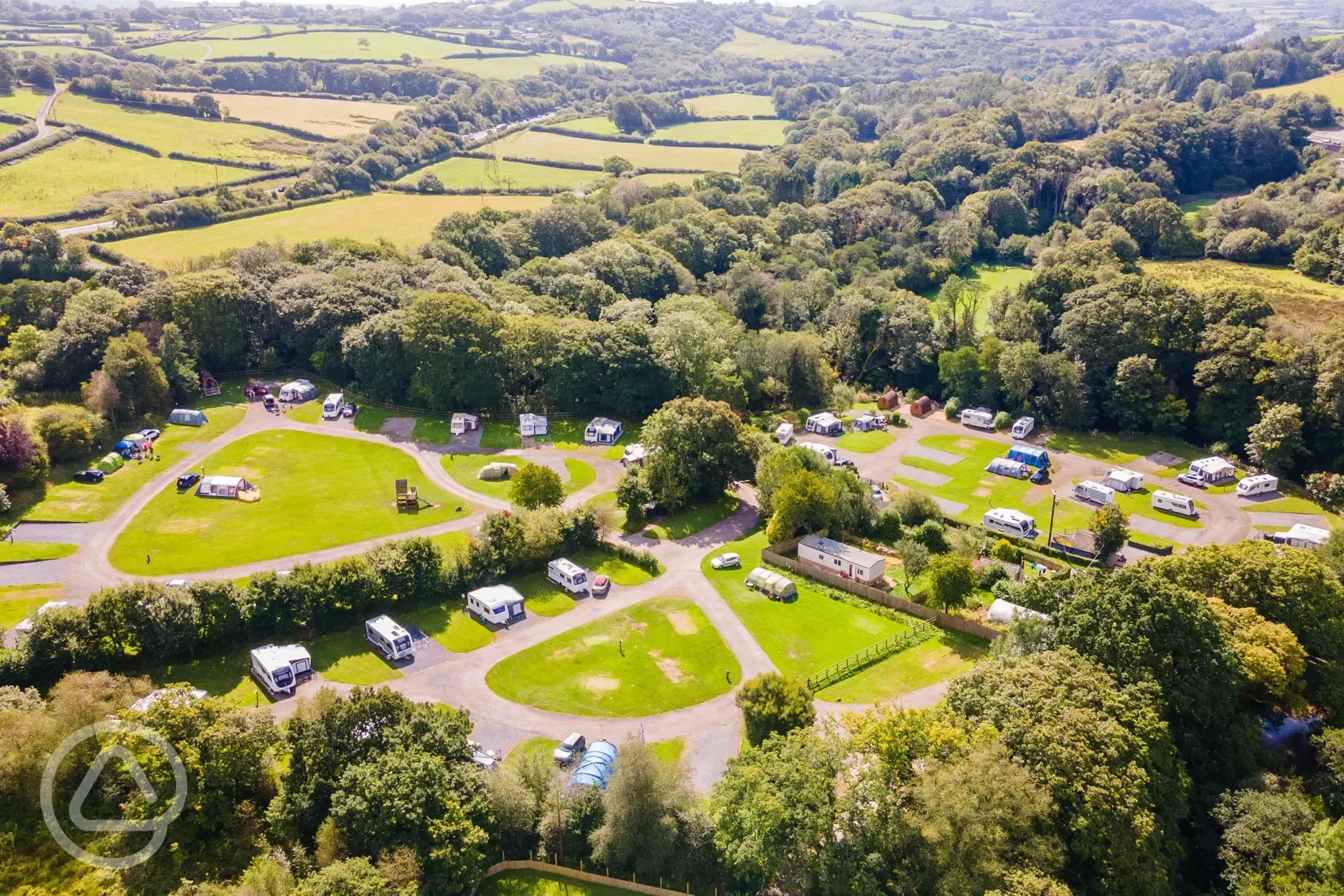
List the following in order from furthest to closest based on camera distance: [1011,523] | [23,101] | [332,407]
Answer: [23,101] < [332,407] < [1011,523]

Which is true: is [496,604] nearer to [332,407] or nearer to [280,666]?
[280,666]

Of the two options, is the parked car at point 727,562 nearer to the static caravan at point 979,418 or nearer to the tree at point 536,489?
the tree at point 536,489

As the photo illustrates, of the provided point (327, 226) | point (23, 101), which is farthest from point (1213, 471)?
point (23, 101)

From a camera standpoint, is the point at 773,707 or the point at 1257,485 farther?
the point at 1257,485

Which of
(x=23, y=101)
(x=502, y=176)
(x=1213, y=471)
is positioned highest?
(x=23, y=101)

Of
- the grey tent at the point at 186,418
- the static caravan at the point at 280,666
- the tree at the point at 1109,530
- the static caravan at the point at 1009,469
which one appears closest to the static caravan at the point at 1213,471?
the static caravan at the point at 1009,469
